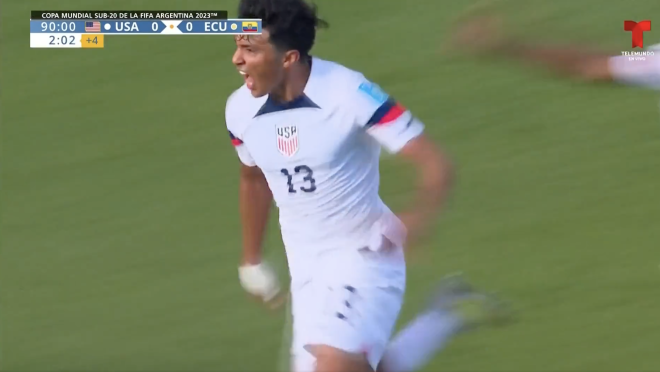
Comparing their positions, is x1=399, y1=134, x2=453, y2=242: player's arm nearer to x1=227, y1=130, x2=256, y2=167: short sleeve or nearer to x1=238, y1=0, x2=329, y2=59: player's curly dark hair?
x1=238, y1=0, x2=329, y2=59: player's curly dark hair

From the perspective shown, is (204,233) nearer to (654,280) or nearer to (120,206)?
(120,206)

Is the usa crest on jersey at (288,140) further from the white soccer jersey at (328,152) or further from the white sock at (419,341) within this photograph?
the white sock at (419,341)

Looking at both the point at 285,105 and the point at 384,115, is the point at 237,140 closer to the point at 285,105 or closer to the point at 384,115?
Answer: the point at 285,105

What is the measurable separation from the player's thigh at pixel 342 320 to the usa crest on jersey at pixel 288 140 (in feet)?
1.94

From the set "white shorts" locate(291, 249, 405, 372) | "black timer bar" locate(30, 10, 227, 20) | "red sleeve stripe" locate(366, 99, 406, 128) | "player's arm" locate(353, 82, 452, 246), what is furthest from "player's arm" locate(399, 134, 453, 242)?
"black timer bar" locate(30, 10, 227, 20)

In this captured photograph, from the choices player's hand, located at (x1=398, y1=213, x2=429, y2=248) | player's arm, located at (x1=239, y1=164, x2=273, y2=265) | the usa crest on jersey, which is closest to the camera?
player's hand, located at (x1=398, y1=213, x2=429, y2=248)

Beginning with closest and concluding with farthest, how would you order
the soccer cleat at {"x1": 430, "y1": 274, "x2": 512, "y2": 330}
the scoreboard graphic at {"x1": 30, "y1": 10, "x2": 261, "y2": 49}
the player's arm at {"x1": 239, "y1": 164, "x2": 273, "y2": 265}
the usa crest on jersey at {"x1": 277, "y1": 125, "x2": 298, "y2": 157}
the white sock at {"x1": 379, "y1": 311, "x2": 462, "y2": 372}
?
the usa crest on jersey at {"x1": 277, "y1": 125, "x2": 298, "y2": 157} < the player's arm at {"x1": 239, "y1": 164, "x2": 273, "y2": 265} < the white sock at {"x1": 379, "y1": 311, "x2": 462, "y2": 372} < the soccer cleat at {"x1": 430, "y1": 274, "x2": 512, "y2": 330} < the scoreboard graphic at {"x1": 30, "y1": 10, "x2": 261, "y2": 49}

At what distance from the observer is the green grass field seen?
7457 millimetres

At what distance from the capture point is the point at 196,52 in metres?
10.8

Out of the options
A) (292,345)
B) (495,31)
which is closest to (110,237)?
(292,345)

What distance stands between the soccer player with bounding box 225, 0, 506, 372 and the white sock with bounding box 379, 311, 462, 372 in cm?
32

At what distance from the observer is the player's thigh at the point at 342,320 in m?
5.70

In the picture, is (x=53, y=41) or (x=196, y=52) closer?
(x=53, y=41)

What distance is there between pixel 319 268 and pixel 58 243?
3.14 metres
